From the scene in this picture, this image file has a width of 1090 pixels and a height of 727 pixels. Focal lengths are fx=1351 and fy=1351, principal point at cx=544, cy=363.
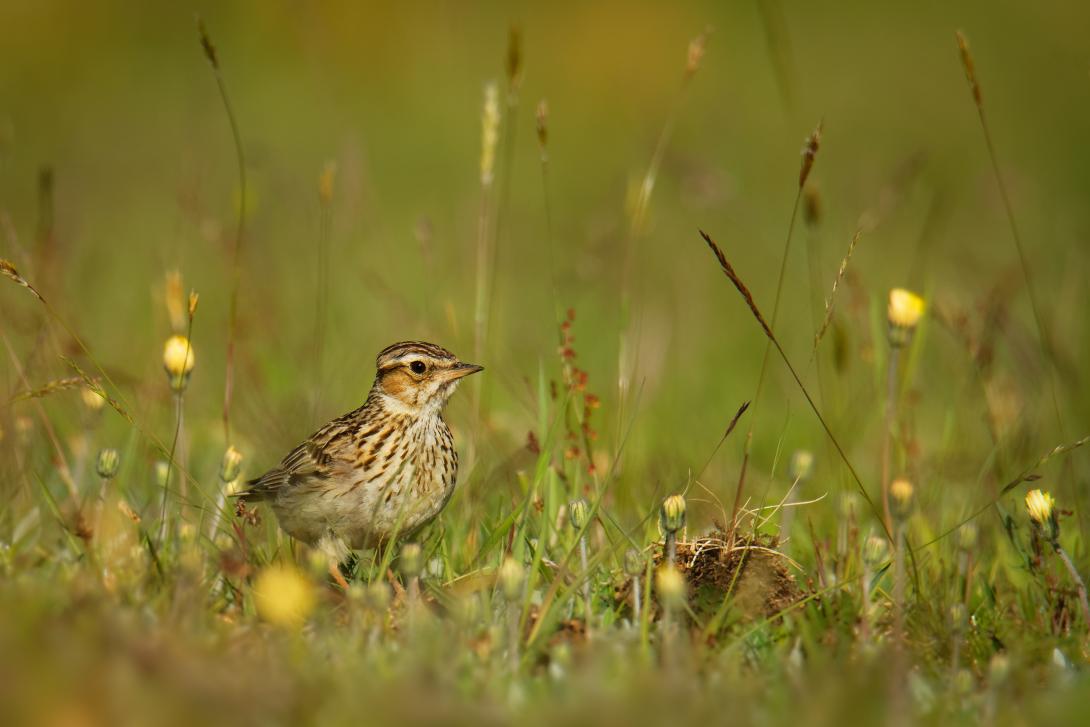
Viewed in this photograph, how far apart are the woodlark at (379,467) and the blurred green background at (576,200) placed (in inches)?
10.6

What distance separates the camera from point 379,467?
16.8ft

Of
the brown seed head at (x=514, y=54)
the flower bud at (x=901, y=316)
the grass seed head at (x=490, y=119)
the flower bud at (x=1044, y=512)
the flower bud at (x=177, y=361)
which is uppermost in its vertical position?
the brown seed head at (x=514, y=54)

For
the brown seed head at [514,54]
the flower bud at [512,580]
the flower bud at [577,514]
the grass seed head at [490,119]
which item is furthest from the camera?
the grass seed head at [490,119]

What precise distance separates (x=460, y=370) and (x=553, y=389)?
523mm

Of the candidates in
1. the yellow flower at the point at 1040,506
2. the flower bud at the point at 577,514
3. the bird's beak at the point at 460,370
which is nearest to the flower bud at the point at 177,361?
the flower bud at the point at 577,514

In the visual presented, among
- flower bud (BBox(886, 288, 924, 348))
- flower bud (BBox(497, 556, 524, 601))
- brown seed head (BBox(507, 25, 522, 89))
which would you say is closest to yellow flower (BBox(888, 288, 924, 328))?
flower bud (BBox(886, 288, 924, 348))

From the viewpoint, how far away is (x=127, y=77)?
675 inches

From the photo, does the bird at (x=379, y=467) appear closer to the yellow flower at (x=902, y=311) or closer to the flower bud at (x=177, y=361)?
the flower bud at (x=177, y=361)

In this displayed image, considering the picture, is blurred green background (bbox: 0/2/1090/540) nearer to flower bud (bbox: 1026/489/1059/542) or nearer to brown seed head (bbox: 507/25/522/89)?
brown seed head (bbox: 507/25/522/89)

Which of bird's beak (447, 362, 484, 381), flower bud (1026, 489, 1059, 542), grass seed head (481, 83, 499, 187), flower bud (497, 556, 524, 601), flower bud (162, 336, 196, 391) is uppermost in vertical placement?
grass seed head (481, 83, 499, 187)

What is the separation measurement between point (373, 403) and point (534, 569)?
72.2 inches

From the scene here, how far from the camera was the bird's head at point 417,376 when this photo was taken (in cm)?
543

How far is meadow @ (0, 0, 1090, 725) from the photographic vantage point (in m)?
3.37

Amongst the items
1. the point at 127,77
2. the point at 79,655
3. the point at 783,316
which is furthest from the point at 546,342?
the point at 127,77
